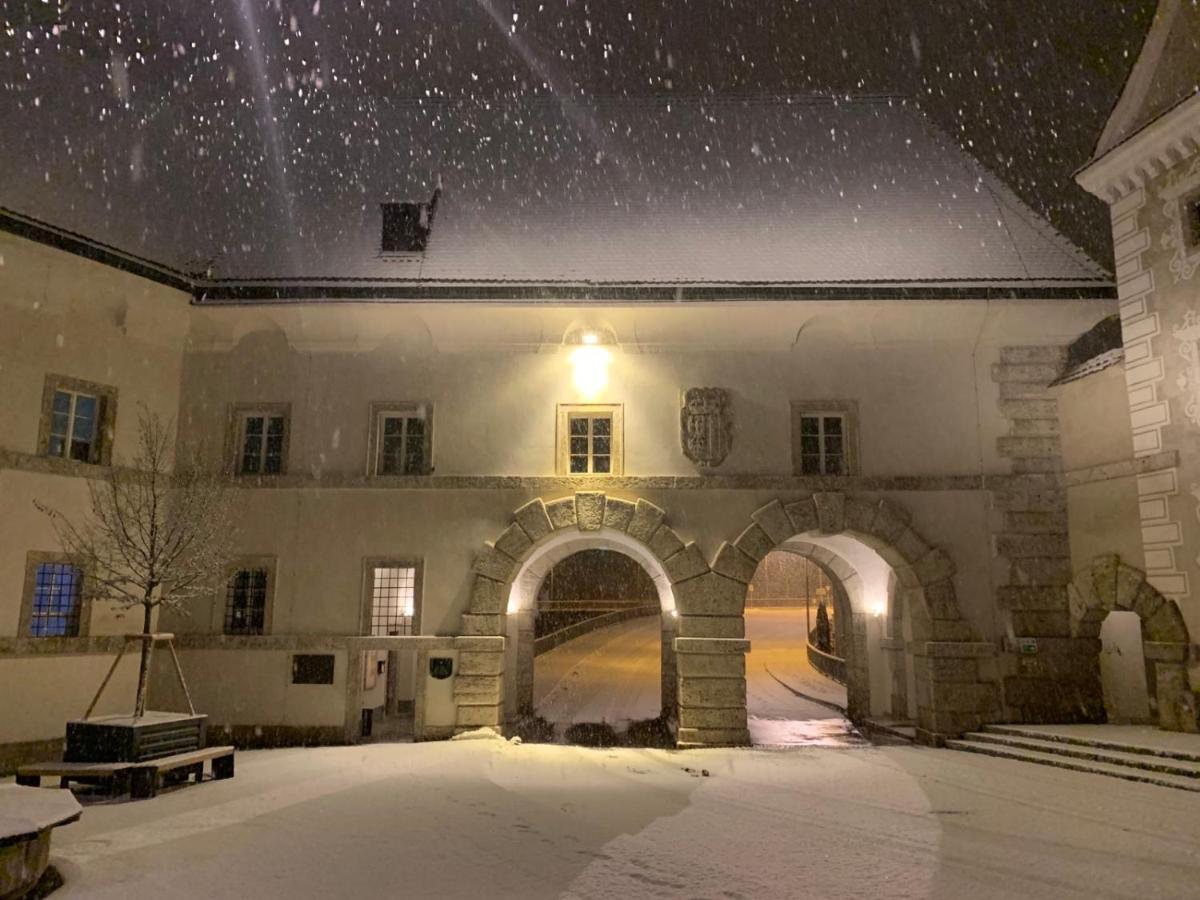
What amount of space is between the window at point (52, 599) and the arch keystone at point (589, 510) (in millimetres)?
9117

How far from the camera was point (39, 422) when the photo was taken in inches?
564

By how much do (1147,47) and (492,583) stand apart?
1554cm

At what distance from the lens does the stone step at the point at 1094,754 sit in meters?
11.6

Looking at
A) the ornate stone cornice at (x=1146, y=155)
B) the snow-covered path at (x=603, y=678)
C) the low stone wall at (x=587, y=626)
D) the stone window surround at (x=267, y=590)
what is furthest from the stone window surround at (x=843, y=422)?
the low stone wall at (x=587, y=626)

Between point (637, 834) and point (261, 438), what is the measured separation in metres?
11.6

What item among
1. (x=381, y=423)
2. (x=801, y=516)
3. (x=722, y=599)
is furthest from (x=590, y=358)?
(x=722, y=599)

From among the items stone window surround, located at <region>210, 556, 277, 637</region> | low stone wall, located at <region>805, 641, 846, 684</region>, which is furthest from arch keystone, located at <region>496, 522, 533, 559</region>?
low stone wall, located at <region>805, 641, 846, 684</region>

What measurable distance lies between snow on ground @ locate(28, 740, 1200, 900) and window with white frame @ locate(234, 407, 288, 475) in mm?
5994

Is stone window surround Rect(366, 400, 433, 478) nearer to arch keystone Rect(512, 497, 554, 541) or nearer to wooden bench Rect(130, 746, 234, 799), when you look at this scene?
arch keystone Rect(512, 497, 554, 541)

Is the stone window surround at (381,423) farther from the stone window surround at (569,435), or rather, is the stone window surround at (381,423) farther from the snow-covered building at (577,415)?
the stone window surround at (569,435)

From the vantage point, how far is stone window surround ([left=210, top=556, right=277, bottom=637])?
624 inches

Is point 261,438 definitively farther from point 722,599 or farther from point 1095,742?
point 1095,742

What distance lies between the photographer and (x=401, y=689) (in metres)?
22.3

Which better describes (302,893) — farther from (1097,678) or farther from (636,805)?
(1097,678)
